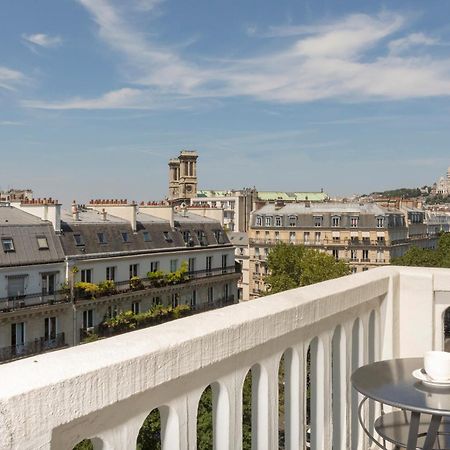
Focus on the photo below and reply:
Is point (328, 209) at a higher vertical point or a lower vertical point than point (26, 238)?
higher

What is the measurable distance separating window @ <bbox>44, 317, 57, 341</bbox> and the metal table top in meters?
30.2

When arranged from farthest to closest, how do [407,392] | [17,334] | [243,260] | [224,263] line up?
[243,260], [224,263], [17,334], [407,392]

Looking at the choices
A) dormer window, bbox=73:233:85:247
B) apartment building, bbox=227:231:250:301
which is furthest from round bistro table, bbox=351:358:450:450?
apartment building, bbox=227:231:250:301

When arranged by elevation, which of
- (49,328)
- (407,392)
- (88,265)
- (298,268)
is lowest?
(49,328)

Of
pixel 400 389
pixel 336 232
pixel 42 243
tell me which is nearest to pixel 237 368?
pixel 400 389

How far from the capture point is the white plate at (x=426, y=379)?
9.68ft

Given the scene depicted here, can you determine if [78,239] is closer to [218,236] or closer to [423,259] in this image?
[218,236]

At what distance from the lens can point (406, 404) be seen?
2.75 metres

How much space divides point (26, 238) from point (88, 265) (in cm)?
419

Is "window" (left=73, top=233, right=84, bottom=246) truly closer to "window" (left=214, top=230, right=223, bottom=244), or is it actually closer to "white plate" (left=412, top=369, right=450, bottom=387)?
"window" (left=214, top=230, right=223, bottom=244)

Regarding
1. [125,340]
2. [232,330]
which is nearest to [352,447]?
[232,330]

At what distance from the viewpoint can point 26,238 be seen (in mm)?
30891

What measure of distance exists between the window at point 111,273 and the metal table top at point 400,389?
32.6 m

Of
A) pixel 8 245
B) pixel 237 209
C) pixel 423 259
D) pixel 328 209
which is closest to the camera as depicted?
pixel 8 245
